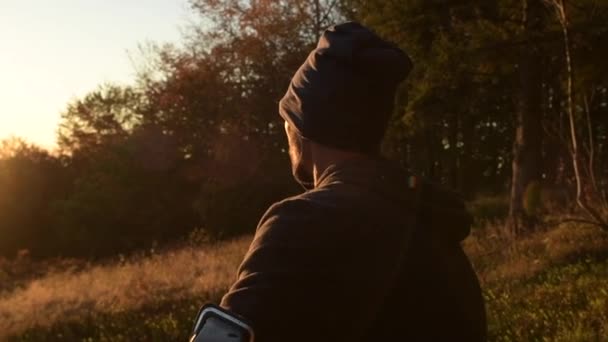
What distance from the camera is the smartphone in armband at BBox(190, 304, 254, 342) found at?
152 centimetres

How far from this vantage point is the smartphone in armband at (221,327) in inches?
59.9

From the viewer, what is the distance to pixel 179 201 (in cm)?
3894

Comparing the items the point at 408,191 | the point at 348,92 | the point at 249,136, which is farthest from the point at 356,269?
the point at 249,136

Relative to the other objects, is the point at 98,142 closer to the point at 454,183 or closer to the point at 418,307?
the point at 454,183

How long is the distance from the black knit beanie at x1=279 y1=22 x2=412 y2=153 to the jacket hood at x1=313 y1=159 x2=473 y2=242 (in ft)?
0.20

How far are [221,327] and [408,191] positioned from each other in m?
0.54

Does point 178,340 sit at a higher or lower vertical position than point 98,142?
lower

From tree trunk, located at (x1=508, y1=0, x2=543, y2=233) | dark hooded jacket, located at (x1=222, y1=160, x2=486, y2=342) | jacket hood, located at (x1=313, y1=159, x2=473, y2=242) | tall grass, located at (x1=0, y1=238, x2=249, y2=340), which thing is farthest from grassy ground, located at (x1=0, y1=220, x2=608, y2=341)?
dark hooded jacket, located at (x1=222, y1=160, x2=486, y2=342)

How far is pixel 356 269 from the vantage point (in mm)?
1631

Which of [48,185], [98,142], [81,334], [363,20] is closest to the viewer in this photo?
[81,334]

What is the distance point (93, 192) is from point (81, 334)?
29.1 meters

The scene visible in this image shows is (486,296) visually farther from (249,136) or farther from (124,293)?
(249,136)

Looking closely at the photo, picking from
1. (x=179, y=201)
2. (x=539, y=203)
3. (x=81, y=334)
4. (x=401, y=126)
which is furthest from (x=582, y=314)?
(x=179, y=201)

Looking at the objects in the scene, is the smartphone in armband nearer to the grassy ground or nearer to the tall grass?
the grassy ground
